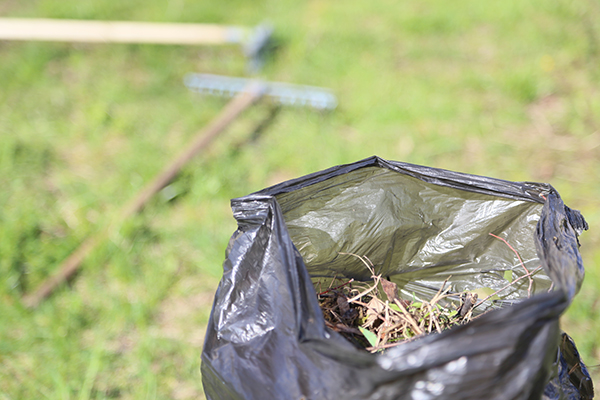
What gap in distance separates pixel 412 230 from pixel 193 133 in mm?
2022

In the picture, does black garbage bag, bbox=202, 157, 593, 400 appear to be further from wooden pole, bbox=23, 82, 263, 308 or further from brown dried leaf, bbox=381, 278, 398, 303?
wooden pole, bbox=23, 82, 263, 308

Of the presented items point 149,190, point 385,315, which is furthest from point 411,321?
point 149,190

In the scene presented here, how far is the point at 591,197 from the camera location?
217cm

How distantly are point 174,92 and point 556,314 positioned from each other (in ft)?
9.99

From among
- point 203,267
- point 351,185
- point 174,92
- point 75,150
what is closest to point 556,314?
point 351,185

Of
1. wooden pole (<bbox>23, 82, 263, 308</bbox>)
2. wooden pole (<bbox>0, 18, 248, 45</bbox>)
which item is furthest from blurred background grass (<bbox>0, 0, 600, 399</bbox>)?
wooden pole (<bbox>0, 18, 248, 45</bbox>)

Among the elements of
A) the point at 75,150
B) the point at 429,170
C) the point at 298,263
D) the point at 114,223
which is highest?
the point at 429,170

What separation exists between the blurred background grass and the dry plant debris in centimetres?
81

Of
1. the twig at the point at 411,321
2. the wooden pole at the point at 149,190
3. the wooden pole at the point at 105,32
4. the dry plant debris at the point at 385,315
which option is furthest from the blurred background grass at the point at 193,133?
the twig at the point at 411,321

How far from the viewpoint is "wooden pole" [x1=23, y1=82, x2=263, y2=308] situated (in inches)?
70.7

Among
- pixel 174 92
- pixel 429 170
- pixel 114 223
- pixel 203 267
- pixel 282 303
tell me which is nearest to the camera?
pixel 282 303

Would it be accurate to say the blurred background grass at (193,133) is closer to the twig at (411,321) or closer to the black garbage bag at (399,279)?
the black garbage bag at (399,279)

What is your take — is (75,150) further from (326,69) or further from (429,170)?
(429,170)

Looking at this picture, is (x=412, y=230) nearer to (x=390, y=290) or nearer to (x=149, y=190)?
(x=390, y=290)
